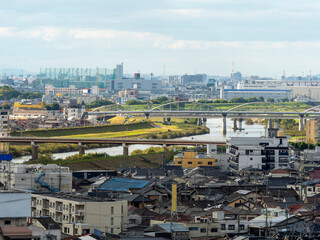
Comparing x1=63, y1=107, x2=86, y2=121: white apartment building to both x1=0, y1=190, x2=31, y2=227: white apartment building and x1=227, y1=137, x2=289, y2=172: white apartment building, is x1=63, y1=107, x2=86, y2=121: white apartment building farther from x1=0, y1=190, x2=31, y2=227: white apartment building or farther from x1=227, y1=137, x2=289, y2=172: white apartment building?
x1=0, y1=190, x2=31, y2=227: white apartment building

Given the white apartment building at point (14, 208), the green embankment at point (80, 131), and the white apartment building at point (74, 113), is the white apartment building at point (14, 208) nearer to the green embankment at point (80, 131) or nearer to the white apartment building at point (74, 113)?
the green embankment at point (80, 131)

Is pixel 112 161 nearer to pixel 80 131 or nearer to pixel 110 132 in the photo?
pixel 80 131

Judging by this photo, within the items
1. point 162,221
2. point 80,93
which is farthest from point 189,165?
point 80,93

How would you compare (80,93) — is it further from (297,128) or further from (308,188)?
(308,188)

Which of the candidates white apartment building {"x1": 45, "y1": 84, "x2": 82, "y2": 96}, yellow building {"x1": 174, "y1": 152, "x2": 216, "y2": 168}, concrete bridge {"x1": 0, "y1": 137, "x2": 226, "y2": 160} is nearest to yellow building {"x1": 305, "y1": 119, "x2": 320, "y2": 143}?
concrete bridge {"x1": 0, "y1": 137, "x2": 226, "y2": 160}

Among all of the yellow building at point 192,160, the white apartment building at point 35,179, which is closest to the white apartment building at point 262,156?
the yellow building at point 192,160

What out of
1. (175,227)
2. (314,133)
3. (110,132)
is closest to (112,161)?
(314,133)
